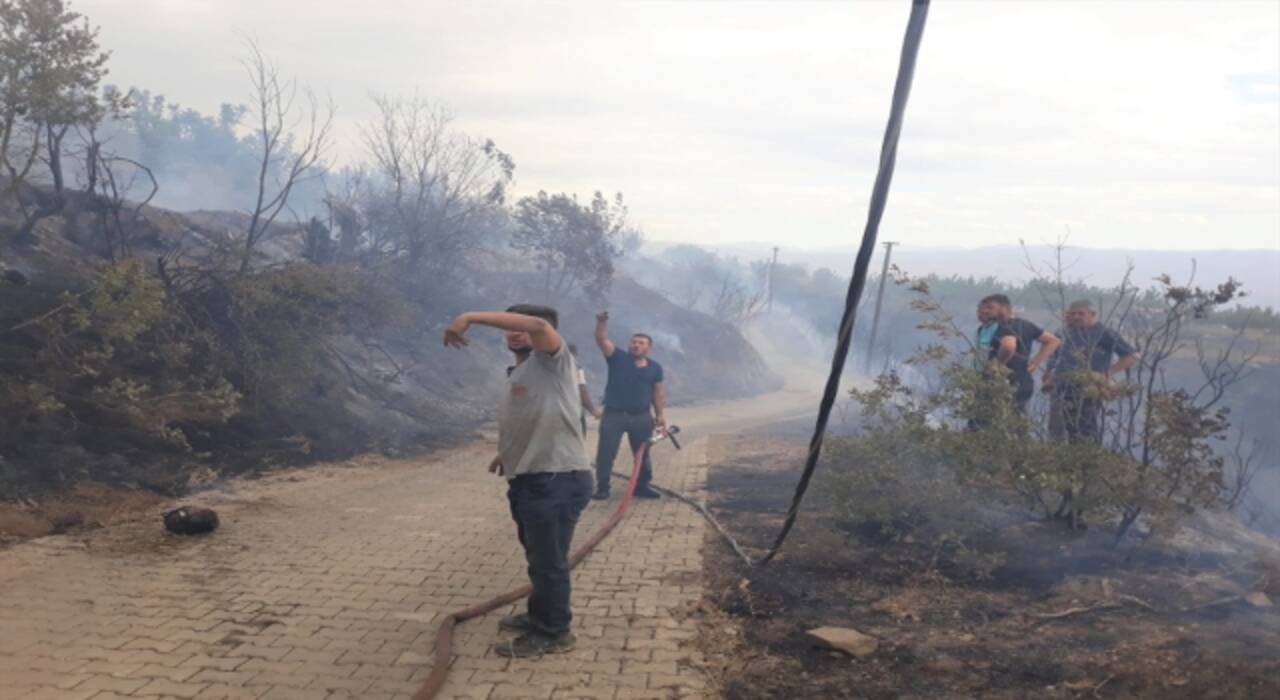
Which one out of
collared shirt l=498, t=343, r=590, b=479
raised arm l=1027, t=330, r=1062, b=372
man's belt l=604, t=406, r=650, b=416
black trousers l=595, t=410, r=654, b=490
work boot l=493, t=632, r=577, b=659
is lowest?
work boot l=493, t=632, r=577, b=659

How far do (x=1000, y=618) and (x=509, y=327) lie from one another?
11.1 feet

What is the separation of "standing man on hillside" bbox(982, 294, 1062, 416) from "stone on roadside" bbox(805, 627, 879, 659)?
3.03 metres

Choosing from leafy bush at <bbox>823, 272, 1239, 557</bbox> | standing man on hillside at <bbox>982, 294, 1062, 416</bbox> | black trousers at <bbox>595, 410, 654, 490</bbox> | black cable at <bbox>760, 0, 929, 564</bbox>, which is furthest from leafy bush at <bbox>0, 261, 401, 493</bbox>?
standing man on hillside at <bbox>982, 294, 1062, 416</bbox>

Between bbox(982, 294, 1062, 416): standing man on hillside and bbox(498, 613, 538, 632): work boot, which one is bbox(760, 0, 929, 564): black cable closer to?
bbox(498, 613, 538, 632): work boot

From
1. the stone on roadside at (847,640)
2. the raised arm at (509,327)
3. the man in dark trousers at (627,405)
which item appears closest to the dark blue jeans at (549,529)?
the raised arm at (509,327)

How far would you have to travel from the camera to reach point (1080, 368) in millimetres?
6352

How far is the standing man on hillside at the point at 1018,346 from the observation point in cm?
685

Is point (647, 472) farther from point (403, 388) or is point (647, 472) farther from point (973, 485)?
point (403, 388)

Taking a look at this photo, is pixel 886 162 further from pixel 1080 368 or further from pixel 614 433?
pixel 614 433

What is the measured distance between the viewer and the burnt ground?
410 cm

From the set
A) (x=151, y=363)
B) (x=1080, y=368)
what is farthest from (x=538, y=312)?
(x=151, y=363)

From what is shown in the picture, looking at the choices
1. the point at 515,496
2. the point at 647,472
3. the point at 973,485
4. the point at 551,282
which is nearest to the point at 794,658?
the point at 515,496

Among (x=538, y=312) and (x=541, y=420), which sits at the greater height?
(x=538, y=312)

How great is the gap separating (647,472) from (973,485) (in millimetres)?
3512
